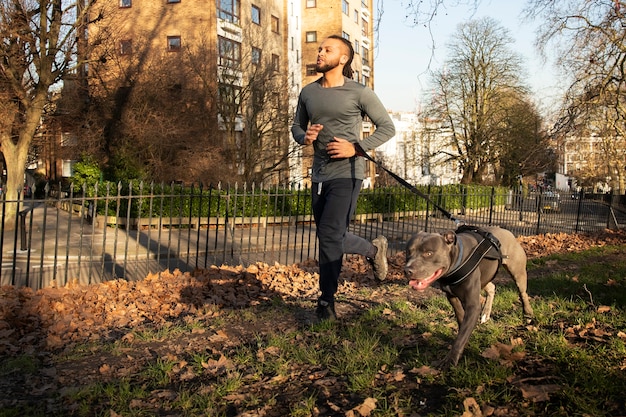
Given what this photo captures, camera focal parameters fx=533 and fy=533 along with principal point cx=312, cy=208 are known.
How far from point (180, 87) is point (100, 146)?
4.51m

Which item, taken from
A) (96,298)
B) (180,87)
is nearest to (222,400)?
(96,298)

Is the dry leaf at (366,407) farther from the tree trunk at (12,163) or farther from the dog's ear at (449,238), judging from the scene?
the tree trunk at (12,163)

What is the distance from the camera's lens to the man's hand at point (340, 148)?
13.6 ft

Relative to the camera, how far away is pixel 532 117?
36000 millimetres

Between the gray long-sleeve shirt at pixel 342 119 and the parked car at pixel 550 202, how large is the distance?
14.6m

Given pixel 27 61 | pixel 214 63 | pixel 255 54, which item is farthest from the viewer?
pixel 255 54

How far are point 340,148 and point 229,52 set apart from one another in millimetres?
25797

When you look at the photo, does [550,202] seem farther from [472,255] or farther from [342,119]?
[472,255]

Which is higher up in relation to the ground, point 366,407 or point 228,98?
point 228,98

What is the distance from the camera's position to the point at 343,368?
3262 mm

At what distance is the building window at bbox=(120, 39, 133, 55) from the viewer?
2536 centimetres

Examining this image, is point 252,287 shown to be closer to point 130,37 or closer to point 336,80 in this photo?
point 336,80

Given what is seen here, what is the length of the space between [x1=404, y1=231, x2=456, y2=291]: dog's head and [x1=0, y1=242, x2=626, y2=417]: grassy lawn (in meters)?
0.52

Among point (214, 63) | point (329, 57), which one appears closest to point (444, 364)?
point (329, 57)
